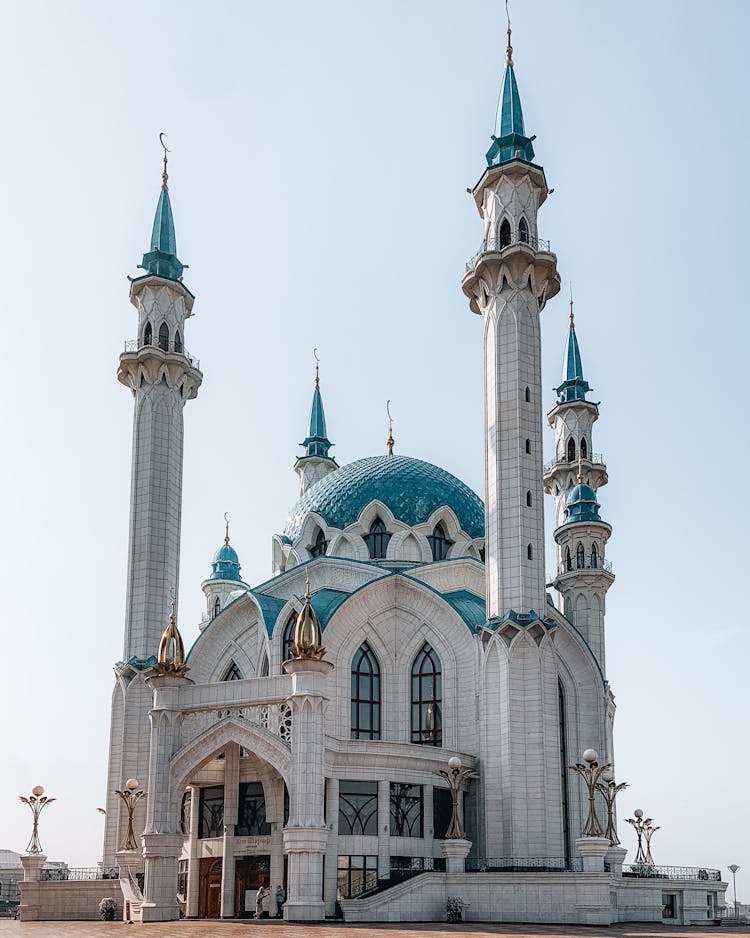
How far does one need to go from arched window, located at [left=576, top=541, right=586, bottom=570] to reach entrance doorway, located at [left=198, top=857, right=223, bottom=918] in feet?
61.7

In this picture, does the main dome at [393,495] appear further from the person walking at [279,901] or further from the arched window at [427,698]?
the person walking at [279,901]

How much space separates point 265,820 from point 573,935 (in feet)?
40.9

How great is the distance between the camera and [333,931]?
2422cm

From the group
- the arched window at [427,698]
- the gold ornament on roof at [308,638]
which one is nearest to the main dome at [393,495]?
the arched window at [427,698]

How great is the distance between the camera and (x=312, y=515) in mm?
45625

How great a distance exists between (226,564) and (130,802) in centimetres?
2478

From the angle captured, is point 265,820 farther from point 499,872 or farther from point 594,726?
point 594,726

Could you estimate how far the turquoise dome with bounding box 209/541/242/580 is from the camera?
59594 millimetres

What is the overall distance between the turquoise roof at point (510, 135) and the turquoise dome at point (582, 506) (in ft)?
44.5

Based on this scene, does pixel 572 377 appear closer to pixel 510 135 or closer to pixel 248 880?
pixel 510 135

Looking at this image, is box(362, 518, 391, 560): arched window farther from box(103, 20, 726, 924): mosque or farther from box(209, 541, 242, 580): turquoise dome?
box(209, 541, 242, 580): turquoise dome

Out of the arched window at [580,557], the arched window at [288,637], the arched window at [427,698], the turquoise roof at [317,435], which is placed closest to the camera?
the arched window at [427,698]

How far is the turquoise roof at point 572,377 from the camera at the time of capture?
52375 mm

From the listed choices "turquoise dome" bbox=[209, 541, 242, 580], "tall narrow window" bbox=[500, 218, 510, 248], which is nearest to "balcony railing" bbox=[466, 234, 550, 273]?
"tall narrow window" bbox=[500, 218, 510, 248]
